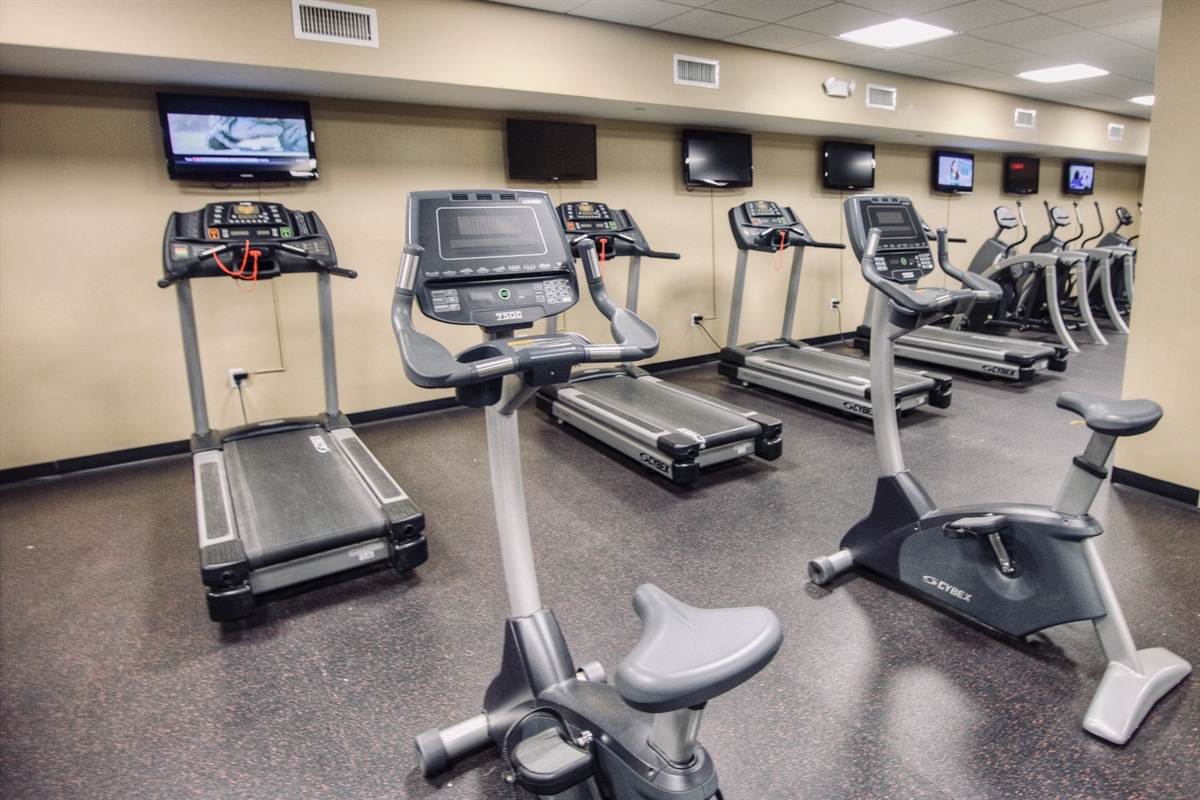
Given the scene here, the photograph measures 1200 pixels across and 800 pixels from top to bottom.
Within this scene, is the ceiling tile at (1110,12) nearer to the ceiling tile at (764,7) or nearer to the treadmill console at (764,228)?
the ceiling tile at (764,7)

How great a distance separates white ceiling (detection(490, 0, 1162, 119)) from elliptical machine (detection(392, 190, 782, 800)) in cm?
345

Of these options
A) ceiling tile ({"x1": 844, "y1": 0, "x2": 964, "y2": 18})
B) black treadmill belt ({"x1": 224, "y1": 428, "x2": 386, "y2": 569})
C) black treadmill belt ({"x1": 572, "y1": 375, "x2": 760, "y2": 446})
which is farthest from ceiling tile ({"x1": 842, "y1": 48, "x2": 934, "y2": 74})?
black treadmill belt ({"x1": 224, "y1": 428, "x2": 386, "y2": 569})

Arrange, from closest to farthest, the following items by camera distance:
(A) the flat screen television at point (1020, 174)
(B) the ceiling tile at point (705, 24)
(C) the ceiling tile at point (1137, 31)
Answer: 1. (B) the ceiling tile at point (705, 24)
2. (C) the ceiling tile at point (1137, 31)
3. (A) the flat screen television at point (1020, 174)

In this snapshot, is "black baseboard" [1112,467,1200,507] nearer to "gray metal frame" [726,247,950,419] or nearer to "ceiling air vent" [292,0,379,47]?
"gray metal frame" [726,247,950,419]

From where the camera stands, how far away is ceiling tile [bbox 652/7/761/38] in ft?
15.7

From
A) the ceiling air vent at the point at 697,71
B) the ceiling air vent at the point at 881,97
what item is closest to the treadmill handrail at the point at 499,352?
the ceiling air vent at the point at 697,71

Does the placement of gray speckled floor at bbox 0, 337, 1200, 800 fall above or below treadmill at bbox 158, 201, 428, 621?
below

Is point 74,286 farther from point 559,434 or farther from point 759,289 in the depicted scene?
point 759,289

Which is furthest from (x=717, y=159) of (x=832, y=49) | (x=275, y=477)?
(x=275, y=477)

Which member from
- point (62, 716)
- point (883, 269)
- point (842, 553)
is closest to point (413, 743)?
point (62, 716)

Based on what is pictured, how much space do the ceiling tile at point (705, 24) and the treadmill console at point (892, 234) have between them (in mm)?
2838

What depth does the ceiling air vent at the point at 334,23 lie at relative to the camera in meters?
3.74

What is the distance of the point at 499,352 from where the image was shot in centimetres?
148

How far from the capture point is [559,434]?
4777 mm
